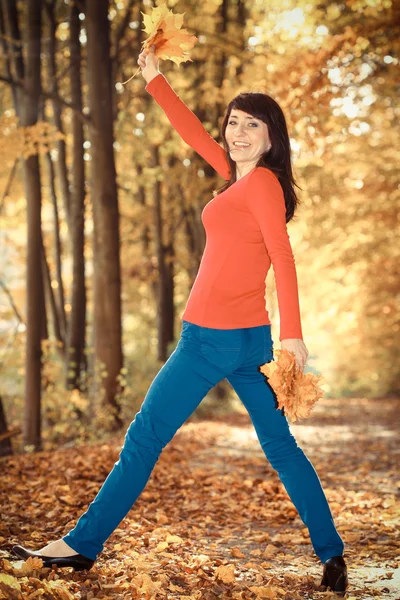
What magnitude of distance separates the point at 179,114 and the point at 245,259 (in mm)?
1052

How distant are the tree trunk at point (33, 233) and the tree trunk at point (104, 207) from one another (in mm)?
940

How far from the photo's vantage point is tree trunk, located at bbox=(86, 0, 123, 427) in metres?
9.31

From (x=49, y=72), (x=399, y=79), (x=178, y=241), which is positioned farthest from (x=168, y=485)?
(x=178, y=241)

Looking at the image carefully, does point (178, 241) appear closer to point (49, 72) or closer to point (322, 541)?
point (49, 72)

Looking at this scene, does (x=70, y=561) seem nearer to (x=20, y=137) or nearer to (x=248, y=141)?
(x=248, y=141)

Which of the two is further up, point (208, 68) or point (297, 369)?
point (208, 68)

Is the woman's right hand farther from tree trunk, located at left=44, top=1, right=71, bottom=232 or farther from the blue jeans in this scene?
tree trunk, located at left=44, top=1, right=71, bottom=232

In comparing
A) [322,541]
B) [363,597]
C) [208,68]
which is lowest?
[363,597]

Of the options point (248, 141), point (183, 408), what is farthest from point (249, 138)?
point (183, 408)

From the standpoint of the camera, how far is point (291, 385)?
9.77ft

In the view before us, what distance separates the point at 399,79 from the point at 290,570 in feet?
Result: 27.5

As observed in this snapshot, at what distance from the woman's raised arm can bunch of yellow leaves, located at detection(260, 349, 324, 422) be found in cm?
123

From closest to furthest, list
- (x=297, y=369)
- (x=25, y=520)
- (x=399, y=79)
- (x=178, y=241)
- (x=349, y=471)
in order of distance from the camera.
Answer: (x=297, y=369) < (x=25, y=520) < (x=349, y=471) < (x=399, y=79) < (x=178, y=241)

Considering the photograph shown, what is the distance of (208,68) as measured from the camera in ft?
46.3
